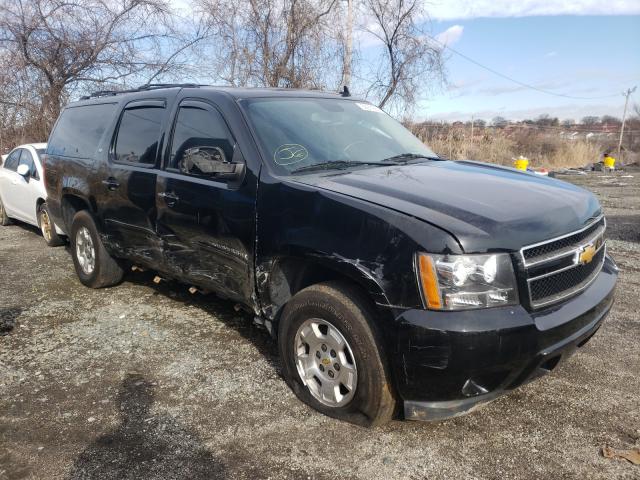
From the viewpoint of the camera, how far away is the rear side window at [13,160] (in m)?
8.76

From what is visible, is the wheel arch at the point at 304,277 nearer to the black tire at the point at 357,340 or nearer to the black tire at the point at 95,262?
the black tire at the point at 357,340

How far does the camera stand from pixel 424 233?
256 cm

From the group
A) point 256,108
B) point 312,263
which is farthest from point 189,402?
point 256,108

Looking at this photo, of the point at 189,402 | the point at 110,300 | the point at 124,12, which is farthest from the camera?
the point at 124,12

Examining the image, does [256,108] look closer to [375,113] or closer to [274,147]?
[274,147]

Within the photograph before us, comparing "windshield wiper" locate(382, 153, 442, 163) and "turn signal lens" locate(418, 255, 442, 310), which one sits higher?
"windshield wiper" locate(382, 153, 442, 163)

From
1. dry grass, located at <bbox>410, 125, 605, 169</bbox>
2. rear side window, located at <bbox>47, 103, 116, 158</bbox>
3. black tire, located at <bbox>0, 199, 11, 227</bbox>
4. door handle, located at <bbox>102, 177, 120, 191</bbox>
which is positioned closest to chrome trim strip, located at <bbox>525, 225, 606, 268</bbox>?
door handle, located at <bbox>102, 177, 120, 191</bbox>

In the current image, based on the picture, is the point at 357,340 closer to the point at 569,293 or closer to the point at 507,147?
the point at 569,293

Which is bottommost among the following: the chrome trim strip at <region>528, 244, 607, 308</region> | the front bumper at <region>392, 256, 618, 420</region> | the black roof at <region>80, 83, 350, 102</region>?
the front bumper at <region>392, 256, 618, 420</region>

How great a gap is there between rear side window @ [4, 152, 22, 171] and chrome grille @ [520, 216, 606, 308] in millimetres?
8702

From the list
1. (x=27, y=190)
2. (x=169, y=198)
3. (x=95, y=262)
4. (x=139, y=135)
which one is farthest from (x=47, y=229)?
(x=169, y=198)

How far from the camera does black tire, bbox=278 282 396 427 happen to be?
276cm

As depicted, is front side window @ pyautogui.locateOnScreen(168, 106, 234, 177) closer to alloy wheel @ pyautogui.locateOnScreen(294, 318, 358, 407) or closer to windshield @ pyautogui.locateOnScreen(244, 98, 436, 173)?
windshield @ pyautogui.locateOnScreen(244, 98, 436, 173)

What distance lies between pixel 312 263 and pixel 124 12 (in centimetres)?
1317
